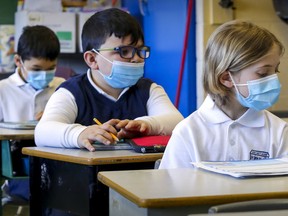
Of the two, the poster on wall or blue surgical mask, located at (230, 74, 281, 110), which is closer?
blue surgical mask, located at (230, 74, 281, 110)

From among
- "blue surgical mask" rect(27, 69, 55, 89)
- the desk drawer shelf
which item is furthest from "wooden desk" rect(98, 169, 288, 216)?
"blue surgical mask" rect(27, 69, 55, 89)

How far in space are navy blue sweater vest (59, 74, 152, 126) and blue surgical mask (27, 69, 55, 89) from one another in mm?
981

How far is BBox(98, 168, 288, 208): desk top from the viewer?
3.92 feet

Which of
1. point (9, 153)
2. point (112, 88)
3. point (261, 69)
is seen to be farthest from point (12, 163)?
point (261, 69)

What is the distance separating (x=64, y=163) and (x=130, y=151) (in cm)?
22

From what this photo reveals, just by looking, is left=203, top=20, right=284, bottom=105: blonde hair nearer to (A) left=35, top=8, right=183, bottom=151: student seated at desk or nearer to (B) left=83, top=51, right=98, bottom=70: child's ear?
(A) left=35, top=8, right=183, bottom=151: student seated at desk

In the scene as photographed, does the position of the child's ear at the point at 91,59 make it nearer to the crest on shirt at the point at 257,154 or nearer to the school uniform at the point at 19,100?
the crest on shirt at the point at 257,154

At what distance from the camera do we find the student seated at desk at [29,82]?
141 inches

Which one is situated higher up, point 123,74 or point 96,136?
point 123,74

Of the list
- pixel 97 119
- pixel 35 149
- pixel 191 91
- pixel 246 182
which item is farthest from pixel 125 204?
pixel 191 91

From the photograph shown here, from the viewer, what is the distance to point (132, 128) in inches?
89.3

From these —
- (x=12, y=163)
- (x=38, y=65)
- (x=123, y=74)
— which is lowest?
(x=12, y=163)

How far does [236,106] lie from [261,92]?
0.10 meters

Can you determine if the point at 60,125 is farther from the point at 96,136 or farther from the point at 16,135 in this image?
the point at 16,135
